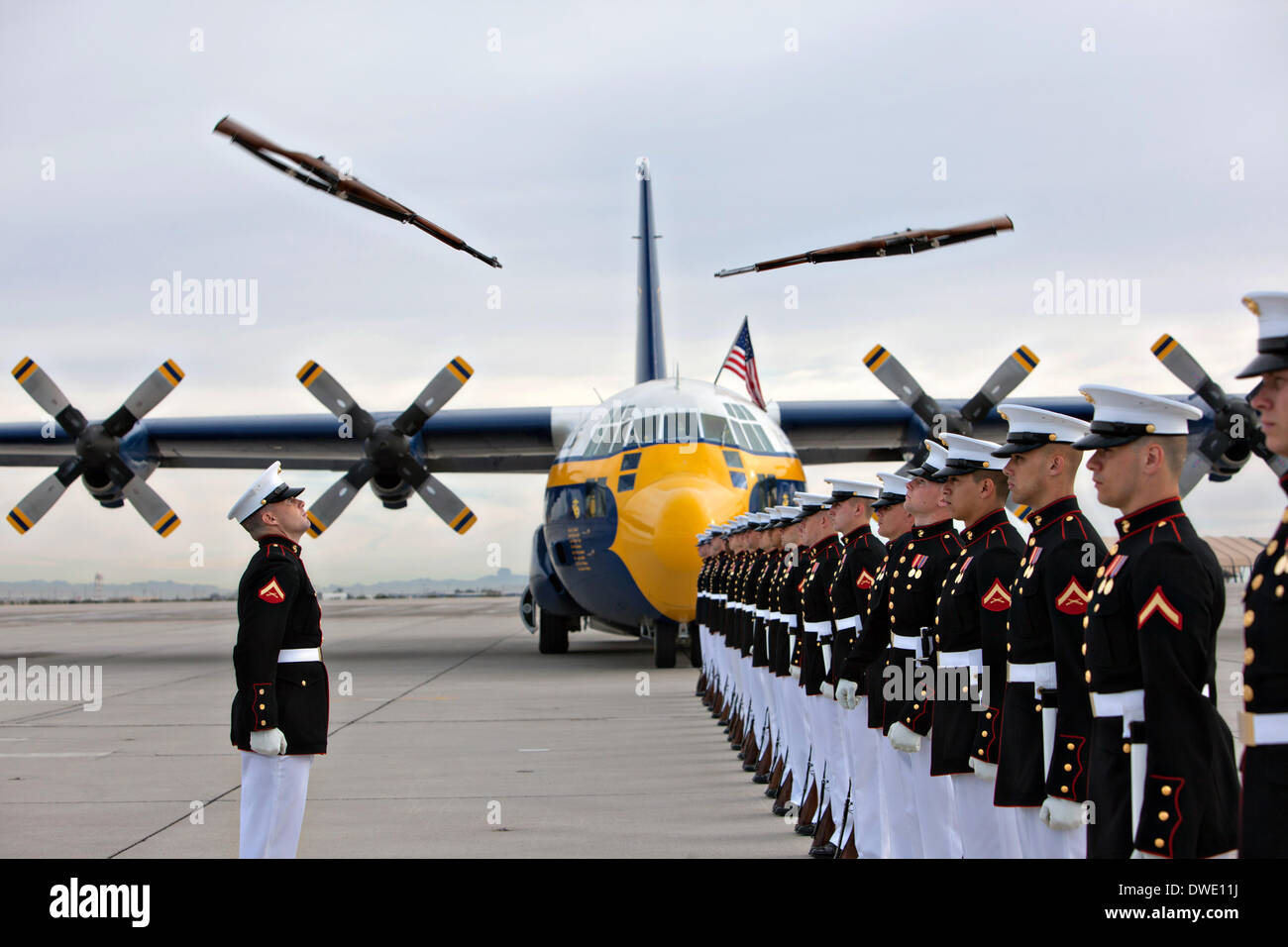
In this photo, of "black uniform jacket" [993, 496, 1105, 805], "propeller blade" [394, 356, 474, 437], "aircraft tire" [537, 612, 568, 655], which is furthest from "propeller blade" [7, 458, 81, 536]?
"black uniform jacket" [993, 496, 1105, 805]

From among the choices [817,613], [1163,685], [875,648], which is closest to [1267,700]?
[1163,685]

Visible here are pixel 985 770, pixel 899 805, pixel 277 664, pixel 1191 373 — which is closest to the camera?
pixel 985 770

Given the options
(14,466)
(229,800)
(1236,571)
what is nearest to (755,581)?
(229,800)

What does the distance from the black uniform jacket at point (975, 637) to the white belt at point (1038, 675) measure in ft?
1.14

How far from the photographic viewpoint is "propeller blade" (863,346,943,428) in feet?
63.5

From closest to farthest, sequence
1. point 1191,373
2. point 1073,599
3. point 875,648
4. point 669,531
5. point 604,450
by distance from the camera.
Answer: point 1073,599
point 875,648
point 669,531
point 604,450
point 1191,373

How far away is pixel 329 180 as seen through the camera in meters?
7.75

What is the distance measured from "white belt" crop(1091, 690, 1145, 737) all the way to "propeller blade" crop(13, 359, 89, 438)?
2041cm

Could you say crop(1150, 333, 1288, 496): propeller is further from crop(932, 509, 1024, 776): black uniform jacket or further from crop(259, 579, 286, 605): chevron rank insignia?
crop(259, 579, 286, 605): chevron rank insignia

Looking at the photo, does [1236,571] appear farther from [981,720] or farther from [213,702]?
[981,720]

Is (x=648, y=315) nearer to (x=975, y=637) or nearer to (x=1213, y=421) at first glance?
(x=1213, y=421)

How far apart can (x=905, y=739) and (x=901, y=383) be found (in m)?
15.3

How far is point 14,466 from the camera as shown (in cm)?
2442
